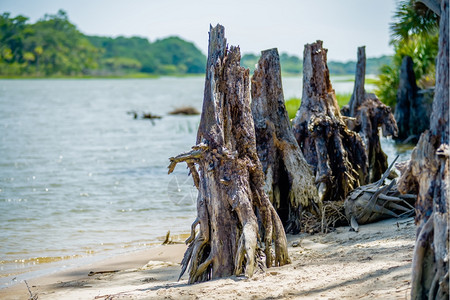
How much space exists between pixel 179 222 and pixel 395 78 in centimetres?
1691

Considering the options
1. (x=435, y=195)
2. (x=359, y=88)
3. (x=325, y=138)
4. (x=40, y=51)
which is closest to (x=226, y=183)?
(x=435, y=195)

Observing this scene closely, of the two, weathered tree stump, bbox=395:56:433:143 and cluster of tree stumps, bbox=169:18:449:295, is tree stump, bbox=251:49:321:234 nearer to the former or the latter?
cluster of tree stumps, bbox=169:18:449:295

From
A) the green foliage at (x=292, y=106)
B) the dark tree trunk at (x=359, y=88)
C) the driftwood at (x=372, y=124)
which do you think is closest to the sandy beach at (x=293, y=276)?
the driftwood at (x=372, y=124)

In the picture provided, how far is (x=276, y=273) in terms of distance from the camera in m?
5.98

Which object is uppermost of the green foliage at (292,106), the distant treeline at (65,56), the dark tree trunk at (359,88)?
the distant treeline at (65,56)

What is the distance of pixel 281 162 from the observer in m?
8.80

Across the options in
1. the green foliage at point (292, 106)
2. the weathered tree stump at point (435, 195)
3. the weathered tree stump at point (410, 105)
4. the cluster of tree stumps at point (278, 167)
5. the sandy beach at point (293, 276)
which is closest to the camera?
the weathered tree stump at point (435, 195)

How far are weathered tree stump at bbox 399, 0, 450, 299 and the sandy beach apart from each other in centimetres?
42

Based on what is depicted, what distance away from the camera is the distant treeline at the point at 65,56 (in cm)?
14012

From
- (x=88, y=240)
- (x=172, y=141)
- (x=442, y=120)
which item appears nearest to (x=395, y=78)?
(x=172, y=141)

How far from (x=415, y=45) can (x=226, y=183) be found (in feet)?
74.4

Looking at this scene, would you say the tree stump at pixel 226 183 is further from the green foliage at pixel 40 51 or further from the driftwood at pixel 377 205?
the green foliage at pixel 40 51

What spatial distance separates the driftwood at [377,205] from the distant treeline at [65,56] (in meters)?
111

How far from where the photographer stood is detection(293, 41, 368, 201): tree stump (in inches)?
383
